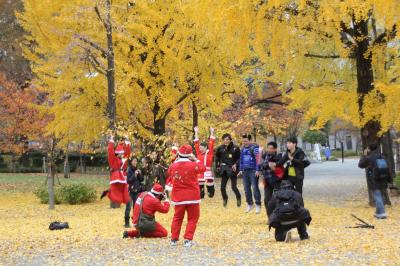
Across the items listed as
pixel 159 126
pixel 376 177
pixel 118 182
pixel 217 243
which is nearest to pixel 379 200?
pixel 376 177

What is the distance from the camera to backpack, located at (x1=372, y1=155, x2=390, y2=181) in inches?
426

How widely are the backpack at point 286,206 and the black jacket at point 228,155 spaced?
14.9 ft

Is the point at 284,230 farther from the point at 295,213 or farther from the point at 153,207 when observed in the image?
the point at 153,207

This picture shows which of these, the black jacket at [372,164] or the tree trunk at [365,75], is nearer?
the black jacket at [372,164]

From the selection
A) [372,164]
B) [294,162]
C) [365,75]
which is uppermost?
[365,75]

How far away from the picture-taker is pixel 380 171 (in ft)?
35.5

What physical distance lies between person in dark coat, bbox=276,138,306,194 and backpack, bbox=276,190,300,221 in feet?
3.88

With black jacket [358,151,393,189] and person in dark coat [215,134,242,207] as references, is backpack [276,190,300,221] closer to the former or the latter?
black jacket [358,151,393,189]

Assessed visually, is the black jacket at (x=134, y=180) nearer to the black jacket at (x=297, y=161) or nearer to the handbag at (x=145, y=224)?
the handbag at (x=145, y=224)

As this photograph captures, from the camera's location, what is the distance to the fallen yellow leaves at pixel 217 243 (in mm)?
6875

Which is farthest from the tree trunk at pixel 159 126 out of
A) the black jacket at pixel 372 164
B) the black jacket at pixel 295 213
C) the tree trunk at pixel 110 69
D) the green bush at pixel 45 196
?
the black jacket at pixel 295 213

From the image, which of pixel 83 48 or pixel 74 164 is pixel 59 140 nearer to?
pixel 83 48

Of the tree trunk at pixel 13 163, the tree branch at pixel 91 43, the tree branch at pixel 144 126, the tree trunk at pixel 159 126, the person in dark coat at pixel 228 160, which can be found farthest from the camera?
the tree trunk at pixel 13 163

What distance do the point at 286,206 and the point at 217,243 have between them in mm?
1075
